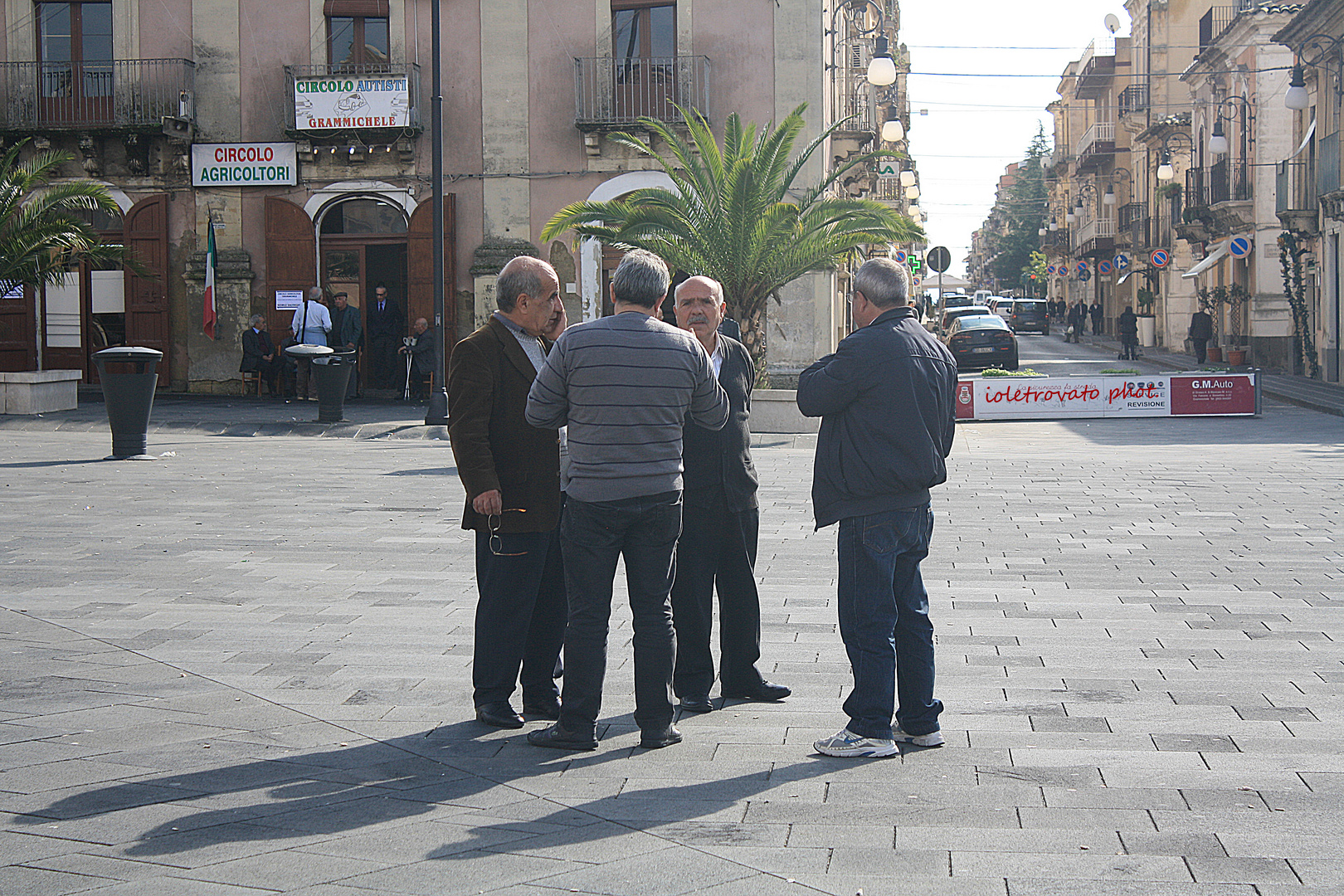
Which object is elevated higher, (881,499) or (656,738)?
(881,499)

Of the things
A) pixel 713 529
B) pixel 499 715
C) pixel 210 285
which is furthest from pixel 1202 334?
pixel 499 715

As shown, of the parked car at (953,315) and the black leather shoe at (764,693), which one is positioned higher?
the parked car at (953,315)

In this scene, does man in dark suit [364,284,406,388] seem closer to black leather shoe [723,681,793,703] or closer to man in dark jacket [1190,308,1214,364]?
black leather shoe [723,681,793,703]

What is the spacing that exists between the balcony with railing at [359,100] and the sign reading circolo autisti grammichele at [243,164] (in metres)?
0.70

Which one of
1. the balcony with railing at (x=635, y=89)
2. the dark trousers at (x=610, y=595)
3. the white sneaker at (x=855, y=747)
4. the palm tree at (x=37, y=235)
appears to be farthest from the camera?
the balcony with railing at (x=635, y=89)

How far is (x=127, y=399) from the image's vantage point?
15141mm

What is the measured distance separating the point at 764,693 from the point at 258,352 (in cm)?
2014

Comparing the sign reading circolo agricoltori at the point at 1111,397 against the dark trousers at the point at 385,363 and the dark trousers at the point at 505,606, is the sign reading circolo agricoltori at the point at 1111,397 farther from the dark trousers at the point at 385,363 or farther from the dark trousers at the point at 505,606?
the dark trousers at the point at 505,606

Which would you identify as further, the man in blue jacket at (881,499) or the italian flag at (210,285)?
the italian flag at (210,285)

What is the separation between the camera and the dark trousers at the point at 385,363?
24750 millimetres

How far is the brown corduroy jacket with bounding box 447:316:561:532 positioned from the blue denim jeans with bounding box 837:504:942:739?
118cm

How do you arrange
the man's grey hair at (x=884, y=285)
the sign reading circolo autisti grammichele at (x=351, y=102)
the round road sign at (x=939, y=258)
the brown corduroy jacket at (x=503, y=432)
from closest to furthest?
the man's grey hair at (x=884, y=285)
the brown corduroy jacket at (x=503, y=432)
the sign reading circolo autisti grammichele at (x=351, y=102)
the round road sign at (x=939, y=258)

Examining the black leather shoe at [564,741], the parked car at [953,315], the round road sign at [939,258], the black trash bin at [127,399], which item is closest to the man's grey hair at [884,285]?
the black leather shoe at [564,741]

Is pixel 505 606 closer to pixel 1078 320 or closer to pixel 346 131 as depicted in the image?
pixel 346 131
